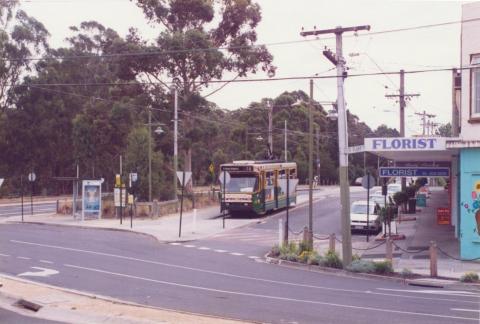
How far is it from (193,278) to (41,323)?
21.0 feet

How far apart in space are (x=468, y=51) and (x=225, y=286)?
12071mm

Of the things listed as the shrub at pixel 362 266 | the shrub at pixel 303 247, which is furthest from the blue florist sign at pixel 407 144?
the shrub at pixel 362 266

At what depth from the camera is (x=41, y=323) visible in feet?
38.0

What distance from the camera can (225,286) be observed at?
16219 millimetres

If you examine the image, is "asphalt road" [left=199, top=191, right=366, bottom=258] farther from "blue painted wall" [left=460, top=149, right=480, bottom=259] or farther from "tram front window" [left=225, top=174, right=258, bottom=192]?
"blue painted wall" [left=460, top=149, right=480, bottom=259]

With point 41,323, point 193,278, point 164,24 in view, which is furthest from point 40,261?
point 164,24

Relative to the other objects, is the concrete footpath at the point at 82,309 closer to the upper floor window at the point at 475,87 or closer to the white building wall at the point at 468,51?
the white building wall at the point at 468,51

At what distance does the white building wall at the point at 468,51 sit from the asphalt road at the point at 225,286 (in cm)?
700

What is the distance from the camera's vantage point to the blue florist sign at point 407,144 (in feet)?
70.4

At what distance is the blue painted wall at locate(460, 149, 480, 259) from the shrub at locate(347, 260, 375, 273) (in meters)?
4.41

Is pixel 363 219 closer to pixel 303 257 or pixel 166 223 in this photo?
pixel 166 223

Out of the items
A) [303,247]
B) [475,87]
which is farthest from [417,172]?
[303,247]

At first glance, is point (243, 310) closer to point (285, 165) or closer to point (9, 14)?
point (285, 165)

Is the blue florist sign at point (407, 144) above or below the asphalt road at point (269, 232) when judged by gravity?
above
